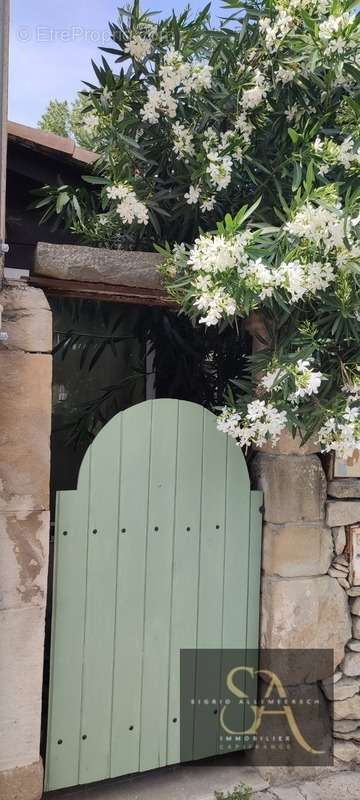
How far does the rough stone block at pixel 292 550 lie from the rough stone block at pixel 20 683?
3.16ft

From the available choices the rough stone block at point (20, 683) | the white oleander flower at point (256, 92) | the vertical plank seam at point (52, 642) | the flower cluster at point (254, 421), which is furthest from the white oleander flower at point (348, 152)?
the rough stone block at point (20, 683)

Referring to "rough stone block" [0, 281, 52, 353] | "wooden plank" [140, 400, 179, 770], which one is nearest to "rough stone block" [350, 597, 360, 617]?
"wooden plank" [140, 400, 179, 770]

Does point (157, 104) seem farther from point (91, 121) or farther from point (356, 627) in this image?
point (356, 627)

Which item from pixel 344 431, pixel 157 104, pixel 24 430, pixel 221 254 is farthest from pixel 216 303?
pixel 157 104

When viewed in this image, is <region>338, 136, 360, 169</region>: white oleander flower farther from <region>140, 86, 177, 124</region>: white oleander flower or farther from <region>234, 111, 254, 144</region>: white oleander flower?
<region>140, 86, 177, 124</region>: white oleander flower

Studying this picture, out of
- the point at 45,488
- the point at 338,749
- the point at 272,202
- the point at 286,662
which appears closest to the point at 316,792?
the point at 338,749

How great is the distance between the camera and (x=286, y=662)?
265 centimetres

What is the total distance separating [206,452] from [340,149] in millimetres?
1248

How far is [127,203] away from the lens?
103 inches

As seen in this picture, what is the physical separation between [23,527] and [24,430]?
1.08 ft

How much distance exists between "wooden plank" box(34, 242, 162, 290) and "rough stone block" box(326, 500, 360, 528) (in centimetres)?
118

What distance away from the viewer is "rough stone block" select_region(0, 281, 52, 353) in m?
2.18

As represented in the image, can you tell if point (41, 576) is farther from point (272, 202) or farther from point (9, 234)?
point (9, 234)

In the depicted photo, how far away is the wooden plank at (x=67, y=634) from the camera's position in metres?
2.35
